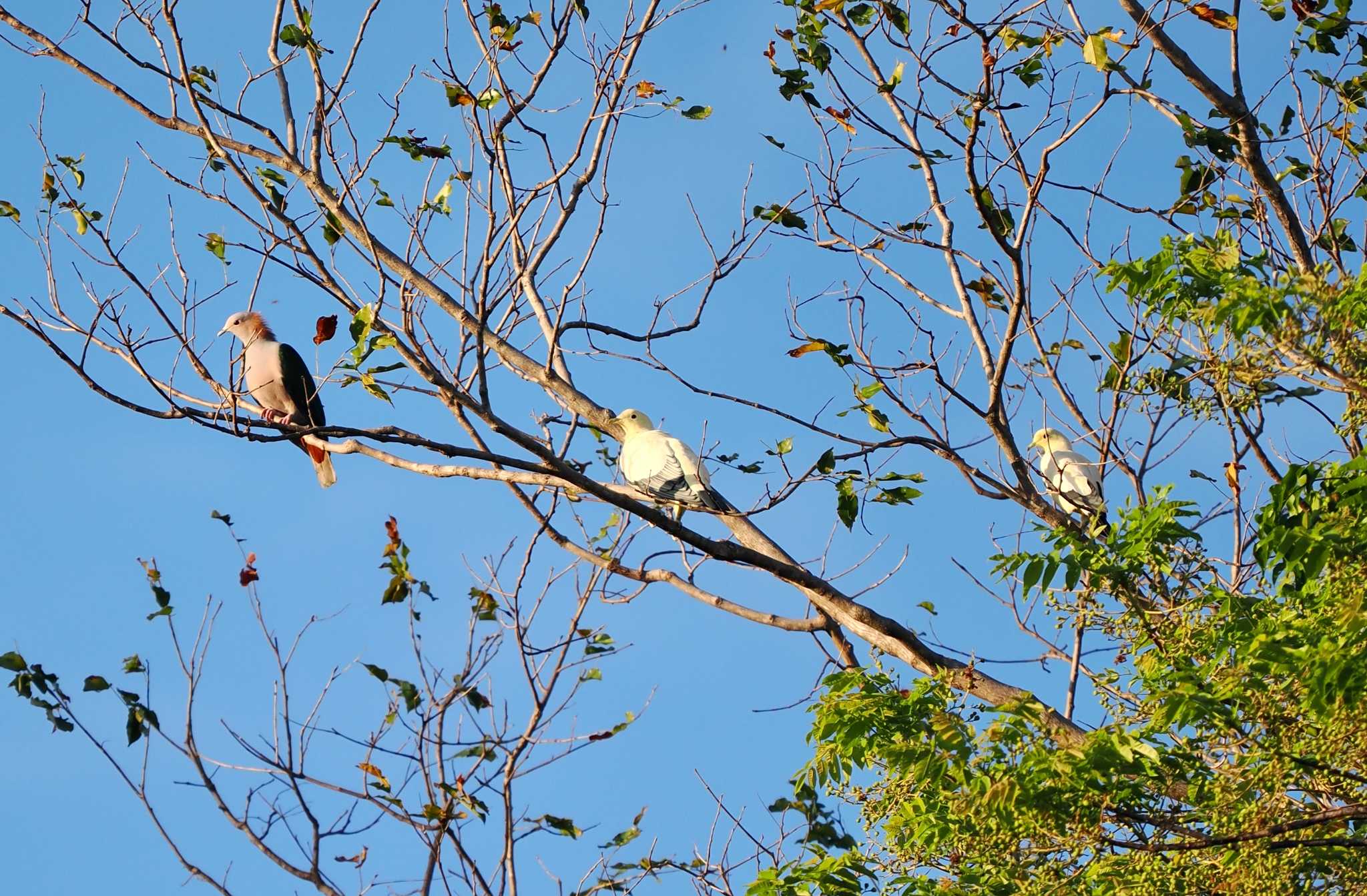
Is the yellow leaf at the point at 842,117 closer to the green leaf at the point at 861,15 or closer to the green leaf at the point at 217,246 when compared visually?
the green leaf at the point at 861,15

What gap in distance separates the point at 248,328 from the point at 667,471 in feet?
12.9

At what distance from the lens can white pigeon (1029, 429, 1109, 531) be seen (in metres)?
7.03

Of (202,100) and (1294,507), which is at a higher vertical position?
(202,100)

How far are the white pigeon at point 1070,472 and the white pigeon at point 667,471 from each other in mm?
1782

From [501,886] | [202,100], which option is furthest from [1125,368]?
[202,100]

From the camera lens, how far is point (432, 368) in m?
4.20

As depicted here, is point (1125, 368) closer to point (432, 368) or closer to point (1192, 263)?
point (1192, 263)

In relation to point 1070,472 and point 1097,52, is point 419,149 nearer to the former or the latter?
point 1097,52

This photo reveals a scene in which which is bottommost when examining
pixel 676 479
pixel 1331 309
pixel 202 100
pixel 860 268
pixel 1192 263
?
pixel 1331 309

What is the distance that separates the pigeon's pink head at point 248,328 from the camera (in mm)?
8797

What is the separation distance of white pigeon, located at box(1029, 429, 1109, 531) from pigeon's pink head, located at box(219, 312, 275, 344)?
5088 mm

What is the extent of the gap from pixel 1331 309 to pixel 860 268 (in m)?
2.98

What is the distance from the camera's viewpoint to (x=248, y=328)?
8922 mm

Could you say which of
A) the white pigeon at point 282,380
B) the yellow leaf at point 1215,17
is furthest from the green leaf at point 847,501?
the white pigeon at point 282,380
